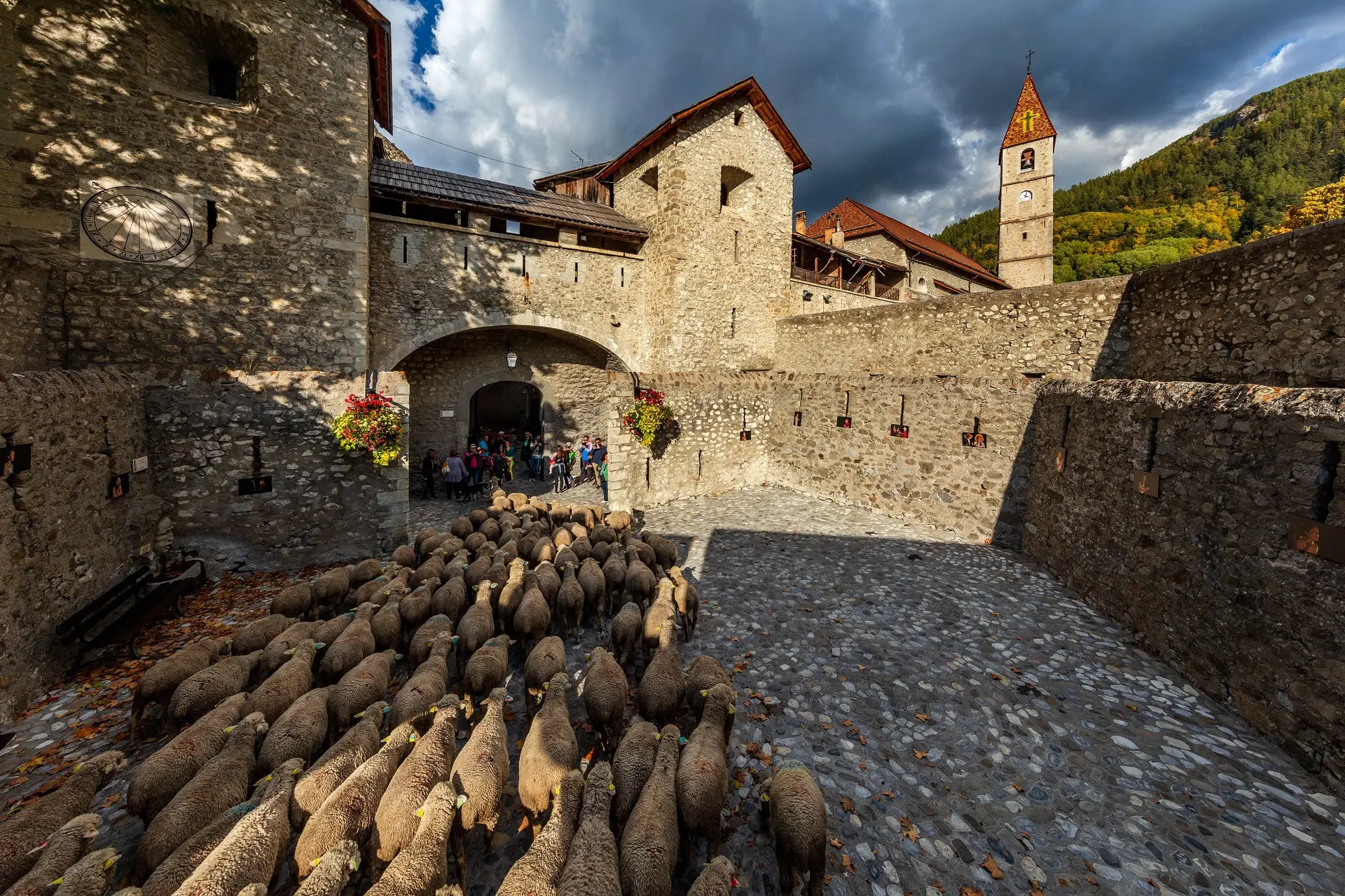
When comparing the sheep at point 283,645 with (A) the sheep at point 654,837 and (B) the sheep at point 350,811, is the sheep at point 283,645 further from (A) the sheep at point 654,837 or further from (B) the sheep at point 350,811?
(A) the sheep at point 654,837

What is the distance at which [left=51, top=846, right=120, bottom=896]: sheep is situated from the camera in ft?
8.02

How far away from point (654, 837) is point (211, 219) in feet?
43.4

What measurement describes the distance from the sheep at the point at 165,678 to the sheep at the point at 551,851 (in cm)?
375

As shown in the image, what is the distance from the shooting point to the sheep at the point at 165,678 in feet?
13.8

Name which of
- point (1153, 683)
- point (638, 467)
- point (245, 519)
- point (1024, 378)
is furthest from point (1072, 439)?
point (245, 519)

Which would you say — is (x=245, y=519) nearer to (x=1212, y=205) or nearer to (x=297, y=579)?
(x=297, y=579)

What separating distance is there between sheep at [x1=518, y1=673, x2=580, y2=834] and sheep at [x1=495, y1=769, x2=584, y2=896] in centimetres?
11

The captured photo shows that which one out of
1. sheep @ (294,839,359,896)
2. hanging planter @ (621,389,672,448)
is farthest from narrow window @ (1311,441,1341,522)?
hanging planter @ (621,389,672,448)

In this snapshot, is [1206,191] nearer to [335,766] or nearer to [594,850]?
[594,850]

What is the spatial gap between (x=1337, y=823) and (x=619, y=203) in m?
19.2

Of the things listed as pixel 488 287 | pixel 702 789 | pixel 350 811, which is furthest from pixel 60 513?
pixel 488 287

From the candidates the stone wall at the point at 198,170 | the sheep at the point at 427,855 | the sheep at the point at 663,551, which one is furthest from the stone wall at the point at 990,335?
the stone wall at the point at 198,170

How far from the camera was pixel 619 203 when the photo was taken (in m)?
17.5

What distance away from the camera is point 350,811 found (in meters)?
2.94
